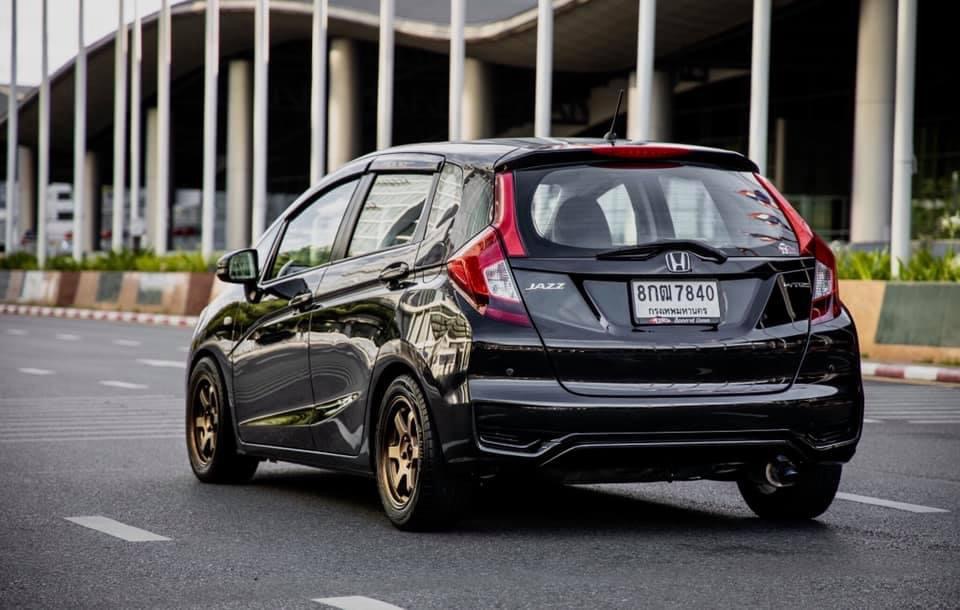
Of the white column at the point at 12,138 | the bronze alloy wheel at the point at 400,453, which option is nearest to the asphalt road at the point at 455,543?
the bronze alloy wheel at the point at 400,453

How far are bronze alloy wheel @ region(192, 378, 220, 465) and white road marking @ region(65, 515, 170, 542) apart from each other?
1.32 meters

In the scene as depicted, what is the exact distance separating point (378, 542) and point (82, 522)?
1.44 metres

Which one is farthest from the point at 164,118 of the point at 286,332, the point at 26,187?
the point at 26,187

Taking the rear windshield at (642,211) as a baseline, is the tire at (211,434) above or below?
below

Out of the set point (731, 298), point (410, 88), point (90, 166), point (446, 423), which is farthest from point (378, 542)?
point (90, 166)

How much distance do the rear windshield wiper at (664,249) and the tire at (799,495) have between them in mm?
1094

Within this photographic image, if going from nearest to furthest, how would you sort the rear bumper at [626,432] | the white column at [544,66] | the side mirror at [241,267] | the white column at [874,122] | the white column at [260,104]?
the rear bumper at [626,432] < the side mirror at [241,267] < the white column at [544,66] < the white column at [260,104] < the white column at [874,122]

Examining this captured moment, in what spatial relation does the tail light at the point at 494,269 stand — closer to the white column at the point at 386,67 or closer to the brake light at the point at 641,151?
the brake light at the point at 641,151

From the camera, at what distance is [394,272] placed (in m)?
7.12

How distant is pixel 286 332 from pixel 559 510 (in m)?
1.51

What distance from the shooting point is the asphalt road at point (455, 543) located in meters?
5.70

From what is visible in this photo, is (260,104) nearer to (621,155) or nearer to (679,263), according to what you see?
(621,155)

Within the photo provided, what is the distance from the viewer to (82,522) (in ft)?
24.4

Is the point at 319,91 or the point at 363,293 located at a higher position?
the point at 319,91
